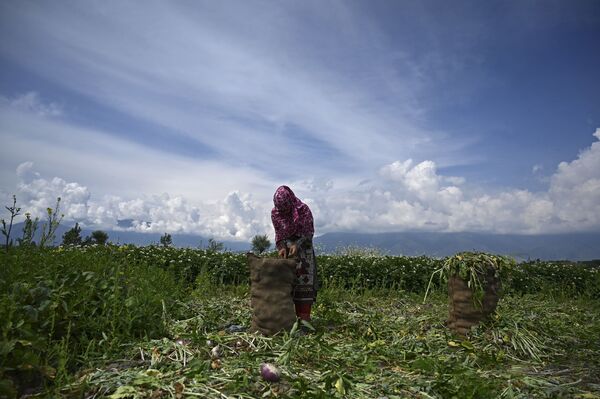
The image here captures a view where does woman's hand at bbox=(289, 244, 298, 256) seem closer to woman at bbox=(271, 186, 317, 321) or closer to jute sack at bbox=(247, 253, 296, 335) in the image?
woman at bbox=(271, 186, 317, 321)

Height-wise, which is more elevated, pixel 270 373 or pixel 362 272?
pixel 362 272

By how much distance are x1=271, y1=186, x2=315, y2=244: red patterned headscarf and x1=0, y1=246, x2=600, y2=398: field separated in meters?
1.15

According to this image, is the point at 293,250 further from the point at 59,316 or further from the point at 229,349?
the point at 59,316

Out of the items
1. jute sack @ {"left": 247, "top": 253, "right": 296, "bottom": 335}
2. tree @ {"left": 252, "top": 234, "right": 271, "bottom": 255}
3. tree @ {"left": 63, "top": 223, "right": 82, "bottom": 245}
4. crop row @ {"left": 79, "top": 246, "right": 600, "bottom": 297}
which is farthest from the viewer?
tree @ {"left": 252, "top": 234, "right": 271, "bottom": 255}

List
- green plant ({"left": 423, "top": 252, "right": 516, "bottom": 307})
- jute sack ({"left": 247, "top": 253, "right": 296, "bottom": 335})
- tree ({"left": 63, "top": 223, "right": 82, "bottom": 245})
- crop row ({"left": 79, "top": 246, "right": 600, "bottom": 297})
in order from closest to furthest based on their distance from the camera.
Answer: jute sack ({"left": 247, "top": 253, "right": 296, "bottom": 335}), green plant ({"left": 423, "top": 252, "right": 516, "bottom": 307}), crop row ({"left": 79, "top": 246, "right": 600, "bottom": 297}), tree ({"left": 63, "top": 223, "right": 82, "bottom": 245})

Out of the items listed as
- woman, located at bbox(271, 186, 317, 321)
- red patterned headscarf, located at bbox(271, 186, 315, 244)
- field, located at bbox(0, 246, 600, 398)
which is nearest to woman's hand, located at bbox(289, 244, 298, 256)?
woman, located at bbox(271, 186, 317, 321)

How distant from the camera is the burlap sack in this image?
4898mm

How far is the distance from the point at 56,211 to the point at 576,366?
5.75m

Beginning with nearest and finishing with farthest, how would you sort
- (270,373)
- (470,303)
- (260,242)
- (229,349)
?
(270,373) → (229,349) → (470,303) → (260,242)

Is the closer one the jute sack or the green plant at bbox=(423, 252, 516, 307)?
the jute sack

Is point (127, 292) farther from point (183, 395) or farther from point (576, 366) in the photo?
point (576, 366)

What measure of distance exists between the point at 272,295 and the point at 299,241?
88 cm

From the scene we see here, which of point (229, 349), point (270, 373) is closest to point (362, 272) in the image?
point (229, 349)

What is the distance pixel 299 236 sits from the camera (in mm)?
5102
